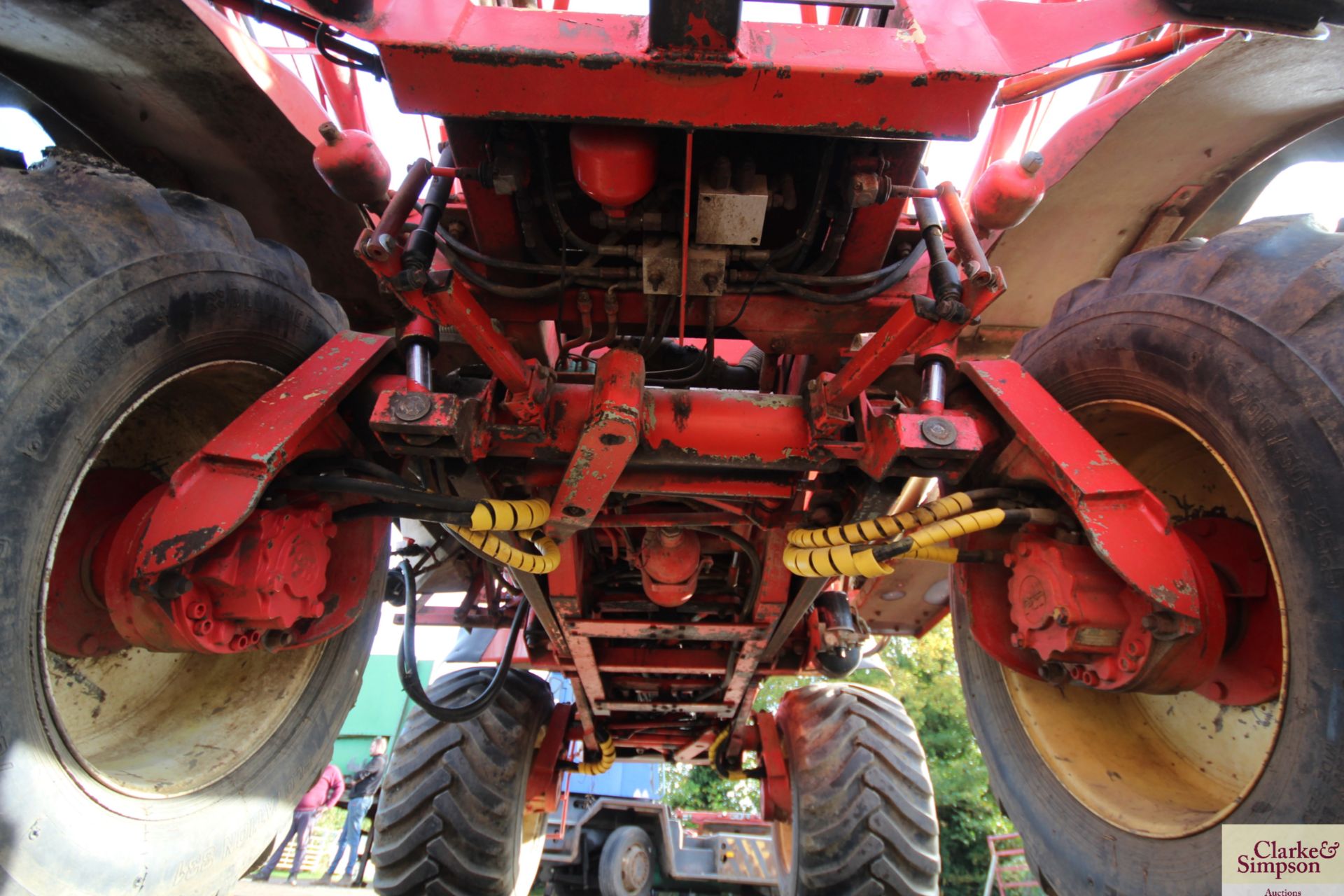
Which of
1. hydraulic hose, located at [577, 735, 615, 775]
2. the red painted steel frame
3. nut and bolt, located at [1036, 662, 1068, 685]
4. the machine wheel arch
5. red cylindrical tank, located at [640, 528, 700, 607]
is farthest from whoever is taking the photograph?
the machine wheel arch

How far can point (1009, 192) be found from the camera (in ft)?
4.73

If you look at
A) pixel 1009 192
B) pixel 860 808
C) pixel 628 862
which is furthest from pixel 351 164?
pixel 628 862

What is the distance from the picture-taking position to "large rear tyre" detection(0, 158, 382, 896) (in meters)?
1.19

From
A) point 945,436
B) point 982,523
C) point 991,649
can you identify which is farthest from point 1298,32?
point 991,649

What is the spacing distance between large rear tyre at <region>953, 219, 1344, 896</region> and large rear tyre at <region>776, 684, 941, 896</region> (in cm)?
132

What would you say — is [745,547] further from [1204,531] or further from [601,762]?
[601,762]

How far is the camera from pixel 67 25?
1.53 metres

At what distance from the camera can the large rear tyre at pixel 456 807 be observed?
327cm

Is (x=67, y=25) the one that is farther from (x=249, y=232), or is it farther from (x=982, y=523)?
(x=982, y=523)

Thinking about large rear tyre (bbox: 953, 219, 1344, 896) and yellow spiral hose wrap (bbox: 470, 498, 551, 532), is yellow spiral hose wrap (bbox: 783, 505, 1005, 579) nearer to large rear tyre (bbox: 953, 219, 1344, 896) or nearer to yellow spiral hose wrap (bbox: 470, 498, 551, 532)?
large rear tyre (bbox: 953, 219, 1344, 896)

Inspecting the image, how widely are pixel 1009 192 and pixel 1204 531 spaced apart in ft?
3.51

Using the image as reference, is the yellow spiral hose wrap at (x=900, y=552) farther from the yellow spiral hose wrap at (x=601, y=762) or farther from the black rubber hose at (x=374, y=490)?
the yellow spiral hose wrap at (x=601, y=762)

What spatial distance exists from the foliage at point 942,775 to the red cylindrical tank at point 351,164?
11554 mm

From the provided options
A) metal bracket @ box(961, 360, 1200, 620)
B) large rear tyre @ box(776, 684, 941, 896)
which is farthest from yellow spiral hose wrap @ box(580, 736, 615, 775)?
metal bracket @ box(961, 360, 1200, 620)
